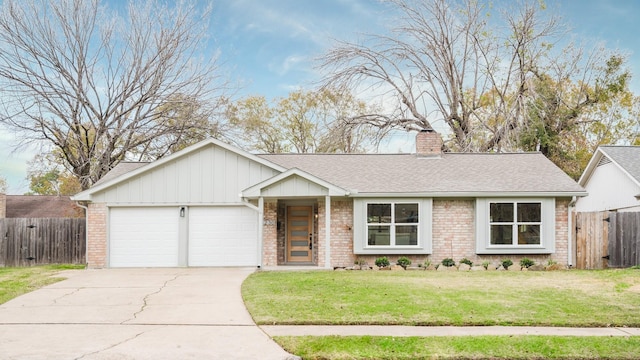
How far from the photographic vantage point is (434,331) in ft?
25.3

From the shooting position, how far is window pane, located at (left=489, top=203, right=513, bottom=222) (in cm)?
1675

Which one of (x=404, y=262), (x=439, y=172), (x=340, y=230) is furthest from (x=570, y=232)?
(x=340, y=230)

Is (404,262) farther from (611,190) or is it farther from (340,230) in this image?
(611,190)

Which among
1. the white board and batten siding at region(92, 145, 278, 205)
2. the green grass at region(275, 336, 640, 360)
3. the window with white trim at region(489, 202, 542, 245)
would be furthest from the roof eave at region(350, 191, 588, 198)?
the green grass at region(275, 336, 640, 360)

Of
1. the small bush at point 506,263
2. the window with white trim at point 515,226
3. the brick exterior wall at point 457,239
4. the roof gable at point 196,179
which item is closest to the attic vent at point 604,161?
the brick exterior wall at point 457,239

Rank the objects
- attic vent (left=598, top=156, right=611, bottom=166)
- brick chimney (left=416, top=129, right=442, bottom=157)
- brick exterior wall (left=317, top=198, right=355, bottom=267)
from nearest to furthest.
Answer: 1. brick exterior wall (left=317, top=198, right=355, bottom=267)
2. brick chimney (left=416, top=129, right=442, bottom=157)
3. attic vent (left=598, top=156, right=611, bottom=166)

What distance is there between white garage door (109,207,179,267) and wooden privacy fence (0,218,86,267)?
124 inches

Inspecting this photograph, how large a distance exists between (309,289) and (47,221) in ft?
41.8

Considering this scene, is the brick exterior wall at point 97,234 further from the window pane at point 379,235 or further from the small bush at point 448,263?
the small bush at point 448,263

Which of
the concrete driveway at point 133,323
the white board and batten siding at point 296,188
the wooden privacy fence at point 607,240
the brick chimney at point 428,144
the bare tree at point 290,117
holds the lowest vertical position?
the concrete driveway at point 133,323

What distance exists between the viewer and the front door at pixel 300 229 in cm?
1767

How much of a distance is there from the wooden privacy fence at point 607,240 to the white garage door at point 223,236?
1031cm

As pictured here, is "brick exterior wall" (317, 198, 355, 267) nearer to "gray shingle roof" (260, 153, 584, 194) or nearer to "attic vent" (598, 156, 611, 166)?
"gray shingle roof" (260, 153, 584, 194)

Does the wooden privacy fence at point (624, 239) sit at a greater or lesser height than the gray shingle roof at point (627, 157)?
lesser
